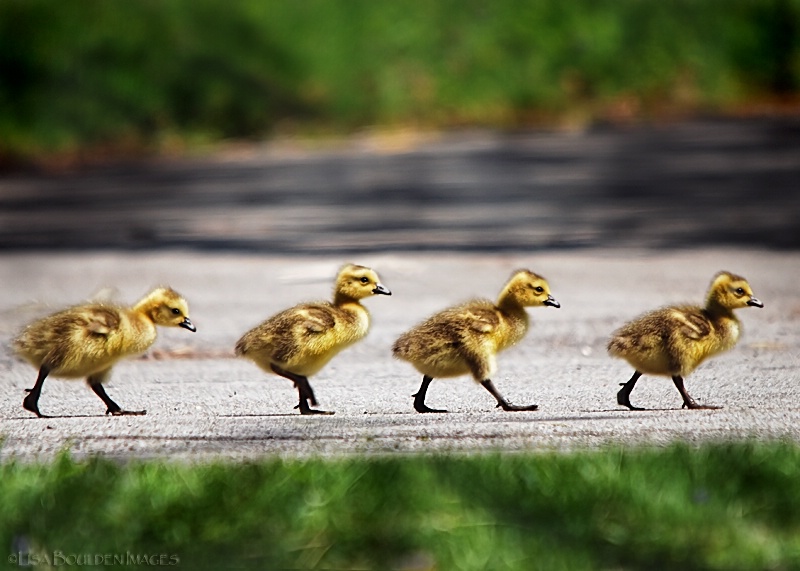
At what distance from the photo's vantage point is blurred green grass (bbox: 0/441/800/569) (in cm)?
455

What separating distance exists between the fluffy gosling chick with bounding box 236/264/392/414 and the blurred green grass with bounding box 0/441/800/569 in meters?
1.03

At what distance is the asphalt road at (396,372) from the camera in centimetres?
609

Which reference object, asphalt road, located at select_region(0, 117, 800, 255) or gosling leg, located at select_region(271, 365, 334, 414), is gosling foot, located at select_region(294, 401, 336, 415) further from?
asphalt road, located at select_region(0, 117, 800, 255)

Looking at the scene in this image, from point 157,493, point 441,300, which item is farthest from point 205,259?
point 157,493

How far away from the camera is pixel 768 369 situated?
25.4 ft

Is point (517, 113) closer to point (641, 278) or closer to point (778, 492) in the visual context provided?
point (641, 278)

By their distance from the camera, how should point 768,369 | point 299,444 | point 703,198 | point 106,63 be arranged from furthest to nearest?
point 106,63 → point 703,198 → point 768,369 → point 299,444

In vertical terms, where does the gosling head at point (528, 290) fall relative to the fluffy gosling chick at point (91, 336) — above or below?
above

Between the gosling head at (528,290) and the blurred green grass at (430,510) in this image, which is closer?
the blurred green grass at (430,510)

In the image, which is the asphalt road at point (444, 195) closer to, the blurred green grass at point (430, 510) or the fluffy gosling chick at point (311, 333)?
the fluffy gosling chick at point (311, 333)

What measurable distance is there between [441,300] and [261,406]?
3.54m

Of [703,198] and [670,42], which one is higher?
[670,42]

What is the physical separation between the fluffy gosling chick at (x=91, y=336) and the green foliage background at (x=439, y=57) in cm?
1626

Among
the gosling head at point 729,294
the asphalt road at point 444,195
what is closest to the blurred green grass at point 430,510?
the gosling head at point 729,294
